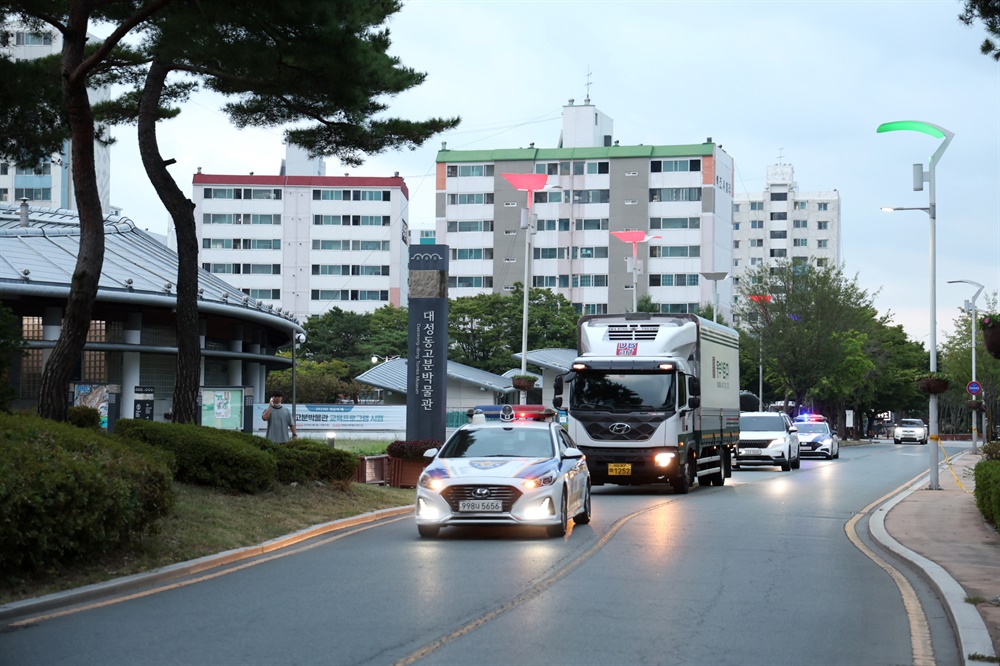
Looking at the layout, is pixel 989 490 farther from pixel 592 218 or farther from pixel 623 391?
pixel 592 218

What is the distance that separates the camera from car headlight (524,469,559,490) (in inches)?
674

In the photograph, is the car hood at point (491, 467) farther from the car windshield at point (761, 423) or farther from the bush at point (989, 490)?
the car windshield at point (761, 423)

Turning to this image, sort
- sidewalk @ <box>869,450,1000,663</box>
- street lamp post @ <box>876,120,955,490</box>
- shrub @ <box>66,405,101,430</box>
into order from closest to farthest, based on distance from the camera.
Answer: sidewalk @ <box>869,450,1000,663</box>
shrub @ <box>66,405,101,430</box>
street lamp post @ <box>876,120,955,490</box>

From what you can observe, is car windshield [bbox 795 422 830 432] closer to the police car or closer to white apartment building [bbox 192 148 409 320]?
the police car

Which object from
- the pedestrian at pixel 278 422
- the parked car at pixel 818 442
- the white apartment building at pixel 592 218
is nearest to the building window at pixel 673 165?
the white apartment building at pixel 592 218

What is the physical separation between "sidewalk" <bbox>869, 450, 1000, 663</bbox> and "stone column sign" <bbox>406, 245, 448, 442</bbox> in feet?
32.3

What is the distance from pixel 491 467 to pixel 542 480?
73 centimetres

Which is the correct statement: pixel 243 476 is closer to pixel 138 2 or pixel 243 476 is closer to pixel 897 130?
pixel 138 2

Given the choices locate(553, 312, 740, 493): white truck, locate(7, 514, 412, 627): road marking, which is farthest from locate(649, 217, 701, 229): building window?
locate(7, 514, 412, 627): road marking

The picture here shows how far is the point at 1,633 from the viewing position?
9523mm

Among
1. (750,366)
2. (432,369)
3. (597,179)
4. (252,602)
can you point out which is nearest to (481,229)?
(597,179)

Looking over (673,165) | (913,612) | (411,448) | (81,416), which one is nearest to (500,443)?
(81,416)

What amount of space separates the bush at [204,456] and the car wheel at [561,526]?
4.50 m

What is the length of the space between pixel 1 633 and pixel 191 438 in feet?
30.5
